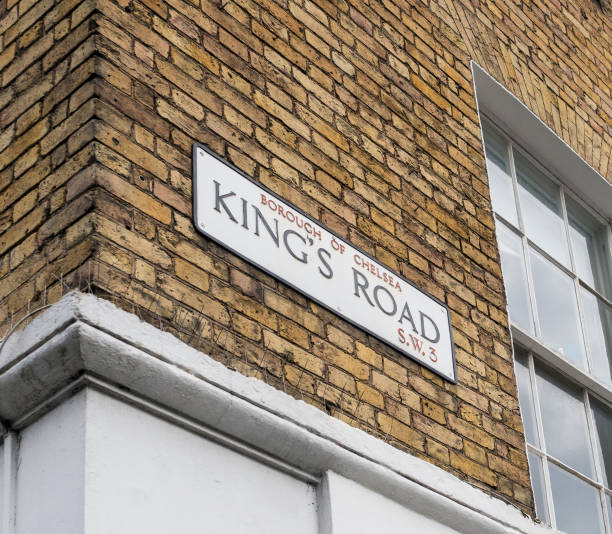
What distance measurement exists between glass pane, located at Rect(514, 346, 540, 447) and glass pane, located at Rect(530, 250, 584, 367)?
0.28m

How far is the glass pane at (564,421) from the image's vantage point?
5.34 metres

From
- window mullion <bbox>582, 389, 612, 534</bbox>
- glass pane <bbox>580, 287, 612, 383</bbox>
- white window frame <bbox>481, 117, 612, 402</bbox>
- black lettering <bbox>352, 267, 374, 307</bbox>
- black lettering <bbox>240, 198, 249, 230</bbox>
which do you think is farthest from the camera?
glass pane <bbox>580, 287, 612, 383</bbox>

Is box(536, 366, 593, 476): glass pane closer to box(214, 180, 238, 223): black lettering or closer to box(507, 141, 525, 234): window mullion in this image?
box(507, 141, 525, 234): window mullion

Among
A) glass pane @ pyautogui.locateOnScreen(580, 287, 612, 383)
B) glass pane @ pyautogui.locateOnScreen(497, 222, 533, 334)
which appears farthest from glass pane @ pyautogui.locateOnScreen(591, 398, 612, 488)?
glass pane @ pyautogui.locateOnScreen(497, 222, 533, 334)

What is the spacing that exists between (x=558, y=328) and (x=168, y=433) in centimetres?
300

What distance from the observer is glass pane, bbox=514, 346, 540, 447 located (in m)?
5.17

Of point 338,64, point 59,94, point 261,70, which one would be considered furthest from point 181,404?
point 338,64

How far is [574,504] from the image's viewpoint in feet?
17.0

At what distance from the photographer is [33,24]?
163 inches

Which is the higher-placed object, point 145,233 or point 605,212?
point 605,212

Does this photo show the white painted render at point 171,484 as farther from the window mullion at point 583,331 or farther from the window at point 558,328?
the window mullion at point 583,331

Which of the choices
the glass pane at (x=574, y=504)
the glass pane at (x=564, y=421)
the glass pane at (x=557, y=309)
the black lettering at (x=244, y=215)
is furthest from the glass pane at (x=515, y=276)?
the black lettering at (x=244, y=215)

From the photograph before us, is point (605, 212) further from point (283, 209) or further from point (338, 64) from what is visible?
point (283, 209)

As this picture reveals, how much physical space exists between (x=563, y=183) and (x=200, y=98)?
307 centimetres
